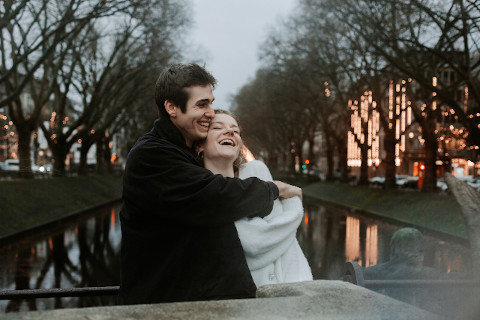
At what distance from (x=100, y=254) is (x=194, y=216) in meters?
12.5

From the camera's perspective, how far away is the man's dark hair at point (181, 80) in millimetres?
2717

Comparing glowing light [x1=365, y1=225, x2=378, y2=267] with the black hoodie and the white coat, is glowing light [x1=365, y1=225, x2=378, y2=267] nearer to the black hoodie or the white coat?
the white coat

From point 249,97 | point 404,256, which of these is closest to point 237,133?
point 404,256

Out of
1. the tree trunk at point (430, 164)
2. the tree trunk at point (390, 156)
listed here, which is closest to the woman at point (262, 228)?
the tree trunk at point (430, 164)

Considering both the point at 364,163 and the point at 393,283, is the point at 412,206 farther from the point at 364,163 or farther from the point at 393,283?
the point at 393,283

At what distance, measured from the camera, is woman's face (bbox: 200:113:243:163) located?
9.43 feet

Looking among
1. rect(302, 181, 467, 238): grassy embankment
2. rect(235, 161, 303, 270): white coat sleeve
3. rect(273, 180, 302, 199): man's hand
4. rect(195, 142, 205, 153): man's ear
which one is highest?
rect(195, 142, 205, 153): man's ear

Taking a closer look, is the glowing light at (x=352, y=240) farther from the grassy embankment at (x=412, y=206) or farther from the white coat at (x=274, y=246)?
the white coat at (x=274, y=246)

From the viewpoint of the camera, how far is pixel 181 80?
2.72 meters

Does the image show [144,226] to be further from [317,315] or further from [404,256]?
[404,256]

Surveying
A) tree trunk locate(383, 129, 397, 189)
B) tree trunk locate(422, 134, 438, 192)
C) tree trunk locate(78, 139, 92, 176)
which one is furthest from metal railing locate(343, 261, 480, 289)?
tree trunk locate(78, 139, 92, 176)

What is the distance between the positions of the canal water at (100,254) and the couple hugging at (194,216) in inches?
236

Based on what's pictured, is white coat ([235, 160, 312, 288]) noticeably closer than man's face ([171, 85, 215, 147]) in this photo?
Yes

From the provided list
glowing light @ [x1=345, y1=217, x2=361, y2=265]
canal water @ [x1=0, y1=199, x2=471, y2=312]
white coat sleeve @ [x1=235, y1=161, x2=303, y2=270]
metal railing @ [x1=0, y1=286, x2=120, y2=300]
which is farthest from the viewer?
glowing light @ [x1=345, y1=217, x2=361, y2=265]
